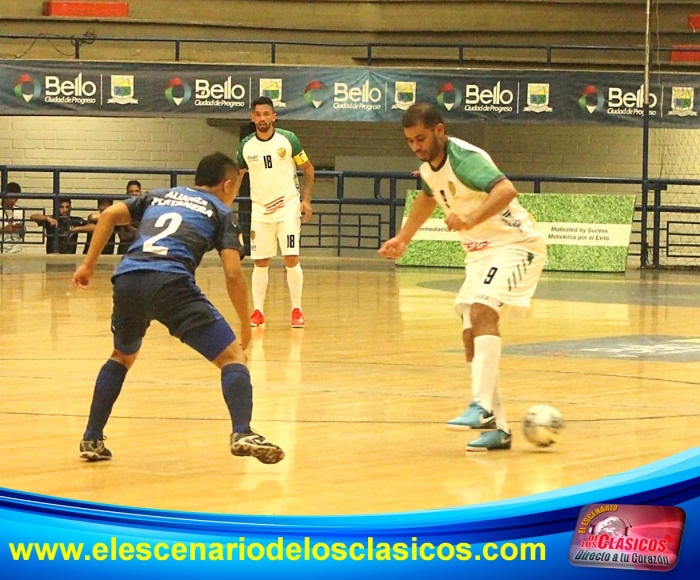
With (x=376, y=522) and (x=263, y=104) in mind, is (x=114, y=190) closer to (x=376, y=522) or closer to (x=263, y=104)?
(x=263, y=104)

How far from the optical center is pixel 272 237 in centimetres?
1373

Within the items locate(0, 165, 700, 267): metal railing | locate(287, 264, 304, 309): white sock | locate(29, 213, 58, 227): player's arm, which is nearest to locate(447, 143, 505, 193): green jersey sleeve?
locate(287, 264, 304, 309): white sock

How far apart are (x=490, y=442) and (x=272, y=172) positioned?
23.4 feet

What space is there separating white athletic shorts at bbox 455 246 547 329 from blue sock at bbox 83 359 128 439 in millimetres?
1855

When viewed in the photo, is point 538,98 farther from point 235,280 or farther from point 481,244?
point 235,280

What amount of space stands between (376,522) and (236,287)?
3000 mm

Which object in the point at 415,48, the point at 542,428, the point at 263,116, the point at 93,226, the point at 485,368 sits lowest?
the point at 542,428

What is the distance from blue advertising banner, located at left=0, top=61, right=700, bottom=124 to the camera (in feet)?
78.6

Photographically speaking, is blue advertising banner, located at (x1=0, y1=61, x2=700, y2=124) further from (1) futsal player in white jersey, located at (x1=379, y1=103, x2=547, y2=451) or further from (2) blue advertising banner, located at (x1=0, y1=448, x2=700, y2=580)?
(2) blue advertising banner, located at (x1=0, y1=448, x2=700, y2=580)

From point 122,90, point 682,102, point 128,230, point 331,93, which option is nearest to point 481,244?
point 128,230

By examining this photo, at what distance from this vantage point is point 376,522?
3.41 metres

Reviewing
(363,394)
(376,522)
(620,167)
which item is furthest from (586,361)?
(620,167)

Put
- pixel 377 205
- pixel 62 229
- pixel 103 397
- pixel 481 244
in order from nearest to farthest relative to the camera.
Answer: pixel 103 397
pixel 481 244
pixel 62 229
pixel 377 205

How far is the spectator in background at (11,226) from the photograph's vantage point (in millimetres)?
23953
